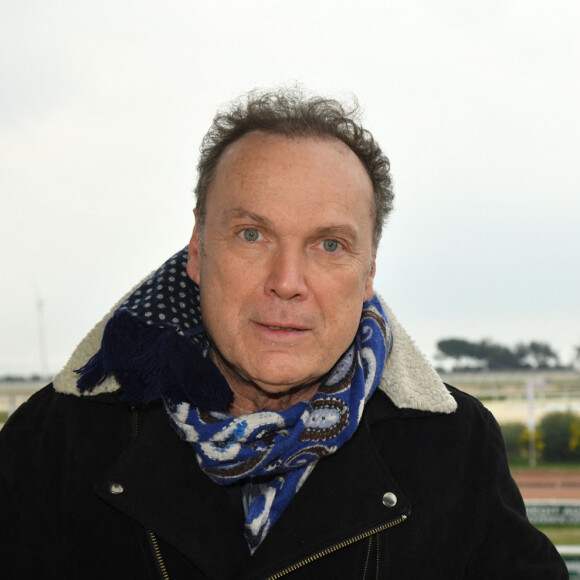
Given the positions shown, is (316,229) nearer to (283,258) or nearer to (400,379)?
(283,258)

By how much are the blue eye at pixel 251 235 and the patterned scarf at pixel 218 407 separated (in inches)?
13.6

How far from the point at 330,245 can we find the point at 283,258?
16 cm

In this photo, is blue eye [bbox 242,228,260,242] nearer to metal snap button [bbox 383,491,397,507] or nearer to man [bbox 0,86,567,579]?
man [bbox 0,86,567,579]

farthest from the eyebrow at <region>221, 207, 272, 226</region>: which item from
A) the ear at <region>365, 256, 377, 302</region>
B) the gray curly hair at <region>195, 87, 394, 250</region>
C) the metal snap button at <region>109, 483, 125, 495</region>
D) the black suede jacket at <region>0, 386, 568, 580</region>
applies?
the metal snap button at <region>109, 483, 125, 495</region>

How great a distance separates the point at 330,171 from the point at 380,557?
1.09 metres

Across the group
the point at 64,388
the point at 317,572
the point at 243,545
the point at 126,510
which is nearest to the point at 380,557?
the point at 317,572

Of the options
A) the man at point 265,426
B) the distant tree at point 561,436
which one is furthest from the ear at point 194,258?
the distant tree at point 561,436

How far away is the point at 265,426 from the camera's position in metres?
2.10

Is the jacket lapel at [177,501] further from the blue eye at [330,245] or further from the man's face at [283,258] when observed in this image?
the blue eye at [330,245]

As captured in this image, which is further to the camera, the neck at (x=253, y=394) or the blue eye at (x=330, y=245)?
the neck at (x=253, y=394)

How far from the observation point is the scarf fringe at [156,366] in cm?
210

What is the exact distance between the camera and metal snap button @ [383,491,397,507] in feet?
7.08

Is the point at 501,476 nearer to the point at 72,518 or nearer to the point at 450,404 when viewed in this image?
the point at 450,404

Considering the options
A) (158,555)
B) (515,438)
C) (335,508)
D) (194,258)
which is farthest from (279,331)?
(515,438)
